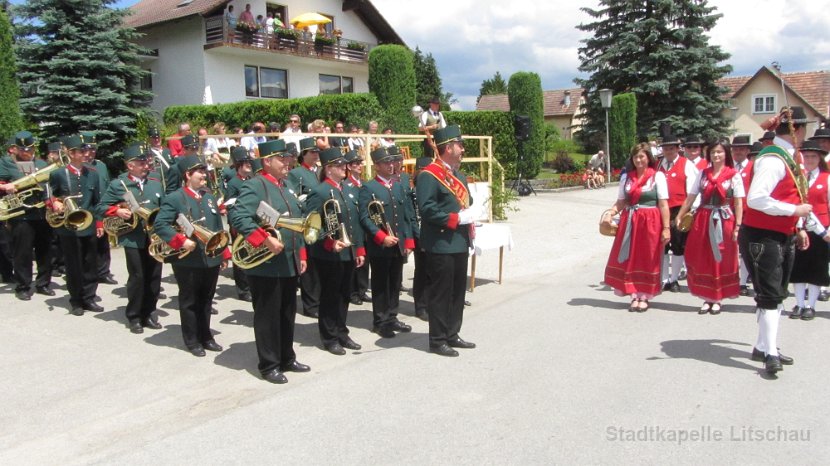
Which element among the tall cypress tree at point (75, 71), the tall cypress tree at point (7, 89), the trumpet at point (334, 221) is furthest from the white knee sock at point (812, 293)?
the tall cypress tree at point (75, 71)

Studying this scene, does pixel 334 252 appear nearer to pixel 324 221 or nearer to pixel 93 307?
pixel 324 221

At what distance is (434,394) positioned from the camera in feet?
17.8

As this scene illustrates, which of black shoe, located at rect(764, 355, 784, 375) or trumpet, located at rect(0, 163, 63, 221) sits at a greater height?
trumpet, located at rect(0, 163, 63, 221)

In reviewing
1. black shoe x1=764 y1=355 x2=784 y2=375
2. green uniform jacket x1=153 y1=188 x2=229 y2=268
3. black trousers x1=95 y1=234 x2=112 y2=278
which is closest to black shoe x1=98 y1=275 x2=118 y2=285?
black trousers x1=95 y1=234 x2=112 y2=278

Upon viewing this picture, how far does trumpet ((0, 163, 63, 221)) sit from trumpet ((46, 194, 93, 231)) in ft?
2.44

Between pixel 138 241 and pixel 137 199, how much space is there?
470 mm

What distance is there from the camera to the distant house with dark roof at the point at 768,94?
1860 inches

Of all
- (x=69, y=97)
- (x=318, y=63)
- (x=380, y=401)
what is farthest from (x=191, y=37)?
(x=380, y=401)

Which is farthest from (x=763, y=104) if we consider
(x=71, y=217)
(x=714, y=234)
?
(x=71, y=217)

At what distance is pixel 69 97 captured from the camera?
1777cm

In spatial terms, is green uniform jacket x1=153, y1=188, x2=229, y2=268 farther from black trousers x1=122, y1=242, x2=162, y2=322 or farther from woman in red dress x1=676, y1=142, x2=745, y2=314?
woman in red dress x1=676, y1=142, x2=745, y2=314

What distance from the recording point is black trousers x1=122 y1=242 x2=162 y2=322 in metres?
7.50

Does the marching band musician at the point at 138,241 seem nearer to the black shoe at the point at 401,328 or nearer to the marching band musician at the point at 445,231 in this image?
the black shoe at the point at 401,328

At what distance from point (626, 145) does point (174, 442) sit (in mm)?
32493
